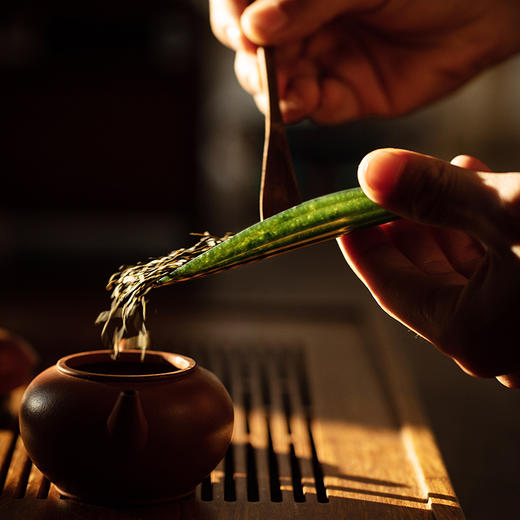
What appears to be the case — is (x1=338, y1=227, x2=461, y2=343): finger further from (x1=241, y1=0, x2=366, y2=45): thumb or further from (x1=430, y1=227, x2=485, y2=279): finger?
(x1=241, y1=0, x2=366, y2=45): thumb

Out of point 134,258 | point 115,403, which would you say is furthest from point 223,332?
point 134,258

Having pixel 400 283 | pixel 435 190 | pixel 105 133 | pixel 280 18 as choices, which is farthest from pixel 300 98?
pixel 105 133

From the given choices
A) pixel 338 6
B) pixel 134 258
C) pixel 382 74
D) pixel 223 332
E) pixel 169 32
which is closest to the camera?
pixel 338 6

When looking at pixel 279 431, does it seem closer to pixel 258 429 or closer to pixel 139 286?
pixel 258 429

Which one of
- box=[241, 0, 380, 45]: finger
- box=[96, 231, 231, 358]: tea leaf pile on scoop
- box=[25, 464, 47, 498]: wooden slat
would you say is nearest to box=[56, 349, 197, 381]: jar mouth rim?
box=[96, 231, 231, 358]: tea leaf pile on scoop

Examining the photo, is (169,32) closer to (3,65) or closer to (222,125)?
(3,65)
